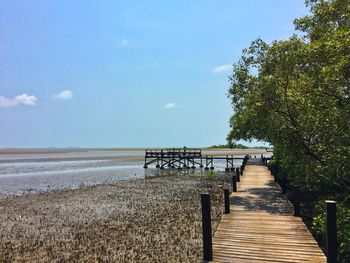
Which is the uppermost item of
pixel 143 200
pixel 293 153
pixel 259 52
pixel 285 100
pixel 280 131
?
pixel 259 52

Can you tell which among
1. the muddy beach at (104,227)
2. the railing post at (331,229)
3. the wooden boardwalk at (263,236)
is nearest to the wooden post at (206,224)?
the wooden boardwalk at (263,236)

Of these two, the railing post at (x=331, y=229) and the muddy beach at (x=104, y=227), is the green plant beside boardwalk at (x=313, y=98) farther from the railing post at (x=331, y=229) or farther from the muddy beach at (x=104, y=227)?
the muddy beach at (x=104, y=227)

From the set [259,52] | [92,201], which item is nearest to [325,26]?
[259,52]

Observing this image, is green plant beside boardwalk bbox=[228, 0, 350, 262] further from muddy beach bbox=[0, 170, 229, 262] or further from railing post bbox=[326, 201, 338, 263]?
muddy beach bbox=[0, 170, 229, 262]

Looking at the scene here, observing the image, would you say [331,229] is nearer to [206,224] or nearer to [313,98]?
[206,224]

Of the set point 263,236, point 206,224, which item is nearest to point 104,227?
point 206,224

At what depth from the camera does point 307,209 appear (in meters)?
16.5

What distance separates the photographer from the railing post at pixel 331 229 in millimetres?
6066

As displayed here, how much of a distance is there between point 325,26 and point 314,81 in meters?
5.67

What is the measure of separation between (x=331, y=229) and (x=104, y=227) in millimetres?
9744

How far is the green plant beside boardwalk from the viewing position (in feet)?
28.9

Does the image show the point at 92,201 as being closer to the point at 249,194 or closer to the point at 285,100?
the point at 249,194

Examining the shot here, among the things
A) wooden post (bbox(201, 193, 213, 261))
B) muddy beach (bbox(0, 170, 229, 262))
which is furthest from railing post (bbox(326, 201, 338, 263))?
muddy beach (bbox(0, 170, 229, 262))

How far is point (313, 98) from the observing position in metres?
9.88
